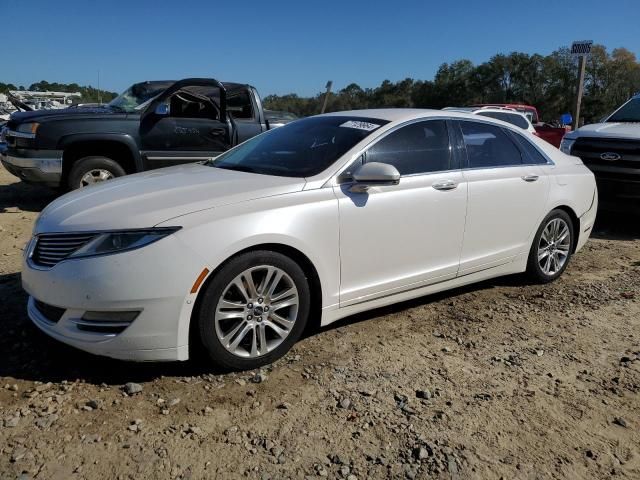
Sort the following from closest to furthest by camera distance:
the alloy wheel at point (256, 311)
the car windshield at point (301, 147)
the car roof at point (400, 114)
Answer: the alloy wheel at point (256, 311) < the car windshield at point (301, 147) < the car roof at point (400, 114)

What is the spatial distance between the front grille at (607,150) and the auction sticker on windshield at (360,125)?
4636 millimetres

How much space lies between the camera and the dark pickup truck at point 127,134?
690 cm

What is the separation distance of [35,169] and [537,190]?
591 centimetres

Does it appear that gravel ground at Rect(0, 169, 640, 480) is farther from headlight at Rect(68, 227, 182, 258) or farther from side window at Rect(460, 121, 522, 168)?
side window at Rect(460, 121, 522, 168)

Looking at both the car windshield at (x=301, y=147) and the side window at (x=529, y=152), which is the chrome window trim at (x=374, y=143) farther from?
the side window at (x=529, y=152)

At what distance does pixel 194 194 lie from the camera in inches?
125

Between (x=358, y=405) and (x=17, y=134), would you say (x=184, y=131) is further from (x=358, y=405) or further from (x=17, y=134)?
(x=358, y=405)

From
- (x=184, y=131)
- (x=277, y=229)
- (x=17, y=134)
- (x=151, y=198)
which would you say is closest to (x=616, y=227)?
(x=184, y=131)

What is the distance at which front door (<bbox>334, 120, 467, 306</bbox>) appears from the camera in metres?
3.46

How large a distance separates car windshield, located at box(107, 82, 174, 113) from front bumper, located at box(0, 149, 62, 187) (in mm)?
1234

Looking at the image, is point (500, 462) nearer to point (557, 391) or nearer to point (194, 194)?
point (557, 391)

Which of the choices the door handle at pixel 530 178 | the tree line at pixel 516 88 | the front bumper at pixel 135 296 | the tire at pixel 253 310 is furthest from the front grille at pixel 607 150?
the tree line at pixel 516 88

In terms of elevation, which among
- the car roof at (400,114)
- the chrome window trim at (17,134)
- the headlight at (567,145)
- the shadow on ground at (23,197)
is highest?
the car roof at (400,114)

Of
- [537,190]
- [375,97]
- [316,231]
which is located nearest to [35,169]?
[316,231]
